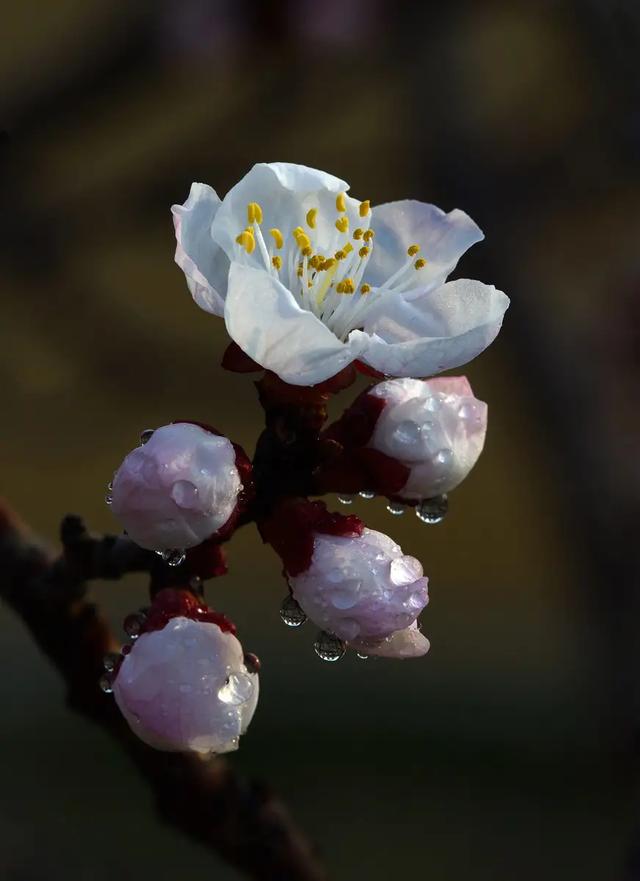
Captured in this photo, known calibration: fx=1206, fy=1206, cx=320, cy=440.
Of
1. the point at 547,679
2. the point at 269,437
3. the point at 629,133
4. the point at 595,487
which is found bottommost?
the point at 547,679

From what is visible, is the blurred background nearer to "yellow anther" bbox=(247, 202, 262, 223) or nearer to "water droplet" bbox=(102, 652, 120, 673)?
"water droplet" bbox=(102, 652, 120, 673)

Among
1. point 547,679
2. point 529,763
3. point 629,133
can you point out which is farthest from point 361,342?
point 547,679

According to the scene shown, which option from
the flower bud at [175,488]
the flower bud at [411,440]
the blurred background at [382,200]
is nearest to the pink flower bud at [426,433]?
the flower bud at [411,440]

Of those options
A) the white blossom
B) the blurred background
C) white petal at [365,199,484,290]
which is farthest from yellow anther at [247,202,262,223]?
the blurred background

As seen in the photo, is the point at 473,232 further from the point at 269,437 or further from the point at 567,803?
the point at 567,803

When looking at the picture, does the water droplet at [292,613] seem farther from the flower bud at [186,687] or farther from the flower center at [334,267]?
the flower center at [334,267]
